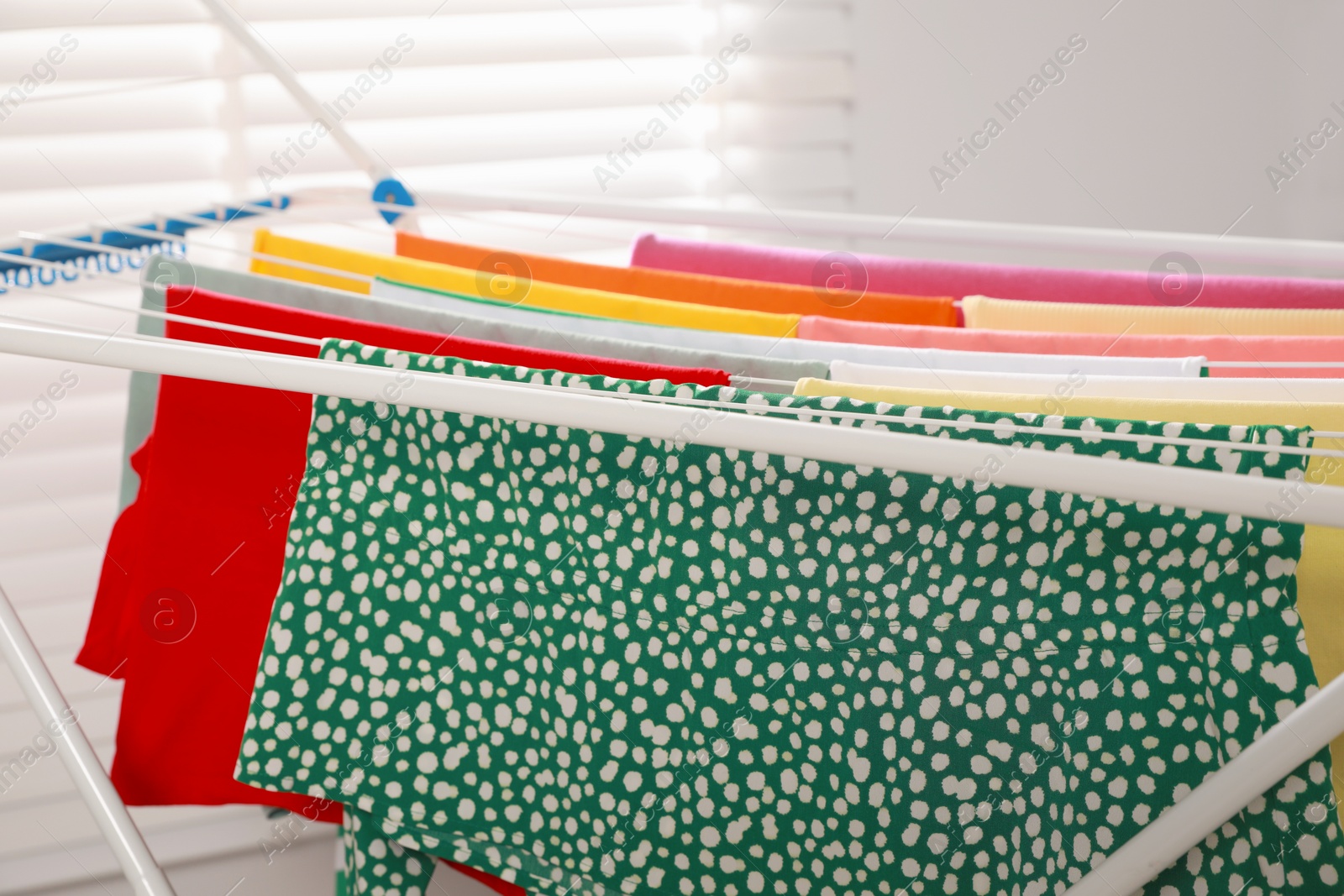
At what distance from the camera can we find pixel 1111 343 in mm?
721

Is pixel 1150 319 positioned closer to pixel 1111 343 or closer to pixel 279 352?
pixel 1111 343

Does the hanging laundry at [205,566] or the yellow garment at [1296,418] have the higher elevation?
the yellow garment at [1296,418]

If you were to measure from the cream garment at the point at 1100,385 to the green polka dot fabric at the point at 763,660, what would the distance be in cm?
11

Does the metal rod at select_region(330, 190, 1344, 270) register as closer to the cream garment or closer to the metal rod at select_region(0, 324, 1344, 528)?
the cream garment

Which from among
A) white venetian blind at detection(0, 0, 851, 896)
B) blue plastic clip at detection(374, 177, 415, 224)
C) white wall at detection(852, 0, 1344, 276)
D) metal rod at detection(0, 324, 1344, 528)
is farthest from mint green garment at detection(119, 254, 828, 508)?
white wall at detection(852, 0, 1344, 276)

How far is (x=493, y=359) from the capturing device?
27.2 inches

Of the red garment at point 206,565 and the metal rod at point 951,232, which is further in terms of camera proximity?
the metal rod at point 951,232

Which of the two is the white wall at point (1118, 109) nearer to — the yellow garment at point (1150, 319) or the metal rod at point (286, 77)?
the yellow garment at point (1150, 319)

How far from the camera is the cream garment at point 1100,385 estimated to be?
613mm

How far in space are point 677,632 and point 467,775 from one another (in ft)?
0.57

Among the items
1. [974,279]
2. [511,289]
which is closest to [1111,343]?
[974,279]

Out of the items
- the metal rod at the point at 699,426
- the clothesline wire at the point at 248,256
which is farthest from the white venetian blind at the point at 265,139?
the metal rod at the point at 699,426

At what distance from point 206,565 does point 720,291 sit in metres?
0.49

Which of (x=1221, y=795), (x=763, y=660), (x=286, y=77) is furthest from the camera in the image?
(x=286, y=77)
